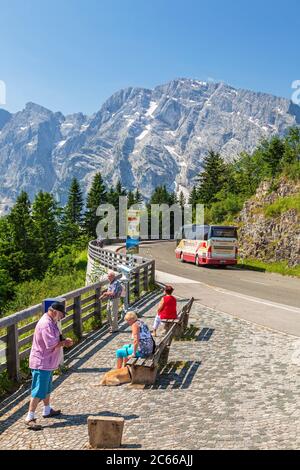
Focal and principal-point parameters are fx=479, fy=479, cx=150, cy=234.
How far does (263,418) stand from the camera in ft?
23.8

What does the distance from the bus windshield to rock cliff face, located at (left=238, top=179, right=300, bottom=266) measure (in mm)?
2965

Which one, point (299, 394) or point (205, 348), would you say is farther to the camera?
point (205, 348)

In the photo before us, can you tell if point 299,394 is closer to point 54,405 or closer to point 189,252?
point 54,405

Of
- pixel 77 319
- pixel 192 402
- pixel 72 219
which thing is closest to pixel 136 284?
pixel 77 319

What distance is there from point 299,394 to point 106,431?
3.81 m

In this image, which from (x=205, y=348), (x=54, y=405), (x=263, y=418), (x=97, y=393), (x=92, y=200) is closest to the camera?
(x=263, y=418)

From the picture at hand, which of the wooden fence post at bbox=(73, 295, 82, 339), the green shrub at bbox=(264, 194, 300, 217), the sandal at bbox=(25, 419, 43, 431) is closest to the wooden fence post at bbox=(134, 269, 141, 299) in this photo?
the wooden fence post at bbox=(73, 295, 82, 339)

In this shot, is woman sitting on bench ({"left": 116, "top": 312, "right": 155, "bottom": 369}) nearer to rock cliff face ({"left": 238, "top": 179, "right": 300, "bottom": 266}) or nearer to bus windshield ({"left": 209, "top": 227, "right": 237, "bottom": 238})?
rock cliff face ({"left": 238, "top": 179, "right": 300, "bottom": 266})

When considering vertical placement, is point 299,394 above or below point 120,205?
below

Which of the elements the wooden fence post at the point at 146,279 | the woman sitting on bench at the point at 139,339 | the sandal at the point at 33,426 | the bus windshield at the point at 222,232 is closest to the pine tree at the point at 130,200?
the bus windshield at the point at 222,232

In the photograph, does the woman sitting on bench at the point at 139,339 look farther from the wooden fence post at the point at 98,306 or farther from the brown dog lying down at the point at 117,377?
the wooden fence post at the point at 98,306

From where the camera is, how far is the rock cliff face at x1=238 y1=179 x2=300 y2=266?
3288cm
